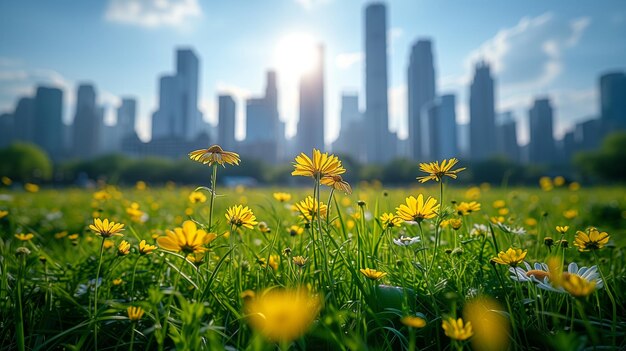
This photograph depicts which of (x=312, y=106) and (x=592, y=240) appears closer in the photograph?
(x=592, y=240)

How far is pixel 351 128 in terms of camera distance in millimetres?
113938

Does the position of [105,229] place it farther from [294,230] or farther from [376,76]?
[376,76]

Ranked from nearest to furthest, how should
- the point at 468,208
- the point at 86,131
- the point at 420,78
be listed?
the point at 468,208 → the point at 420,78 → the point at 86,131

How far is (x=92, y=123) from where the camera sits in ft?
427

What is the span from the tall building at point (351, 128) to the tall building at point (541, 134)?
56.4m

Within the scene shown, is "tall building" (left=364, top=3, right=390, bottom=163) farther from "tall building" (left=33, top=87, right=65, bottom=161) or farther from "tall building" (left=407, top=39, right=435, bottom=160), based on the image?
"tall building" (left=33, top=87, right=65, bottom=161)

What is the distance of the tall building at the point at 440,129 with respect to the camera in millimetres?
95938

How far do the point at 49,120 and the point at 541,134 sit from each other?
169211 mm

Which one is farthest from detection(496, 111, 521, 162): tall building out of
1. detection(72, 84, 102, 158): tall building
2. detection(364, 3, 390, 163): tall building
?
detection(72, 84, 102, 158): tall building

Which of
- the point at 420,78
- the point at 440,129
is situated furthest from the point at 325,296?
the point at 420,78

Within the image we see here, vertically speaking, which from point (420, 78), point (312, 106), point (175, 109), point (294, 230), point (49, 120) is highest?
point (420, 78)

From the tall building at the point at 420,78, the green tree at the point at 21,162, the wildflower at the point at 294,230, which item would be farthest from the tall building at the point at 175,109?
the wildflower at the point at 294,230

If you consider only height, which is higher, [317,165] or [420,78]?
[420,78]

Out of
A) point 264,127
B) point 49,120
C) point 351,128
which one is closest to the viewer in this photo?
point 351,128
